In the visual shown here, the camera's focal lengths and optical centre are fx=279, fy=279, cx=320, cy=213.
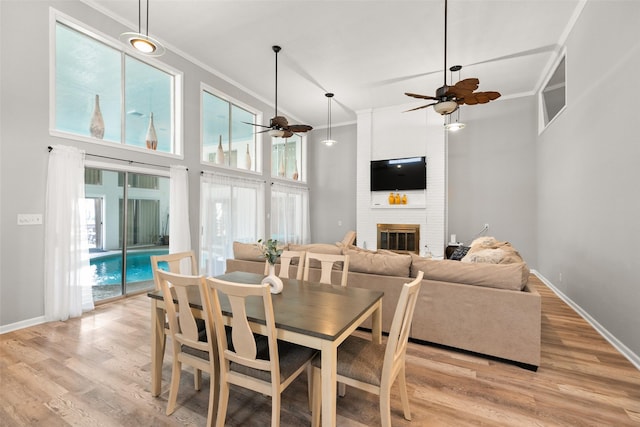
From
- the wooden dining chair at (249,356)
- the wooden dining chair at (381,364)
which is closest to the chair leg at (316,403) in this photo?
the wooden dining chair at (381,364)

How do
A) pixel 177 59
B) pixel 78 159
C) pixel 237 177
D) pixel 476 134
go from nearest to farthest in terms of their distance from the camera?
pixel 78 159
pixel 177 59
pixel 237 177
pixel 476 134

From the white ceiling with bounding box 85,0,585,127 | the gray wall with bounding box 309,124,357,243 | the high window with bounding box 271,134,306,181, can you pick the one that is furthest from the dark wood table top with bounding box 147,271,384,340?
the gray wall with bounding box 309,124,357,243

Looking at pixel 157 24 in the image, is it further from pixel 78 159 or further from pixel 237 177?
pixel 237 177

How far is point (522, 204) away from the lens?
613 centimetres

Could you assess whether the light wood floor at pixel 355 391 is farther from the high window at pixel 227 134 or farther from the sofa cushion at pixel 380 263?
the high window at pixel 227 134

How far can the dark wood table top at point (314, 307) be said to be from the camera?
1.46m

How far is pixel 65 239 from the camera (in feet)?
11.0

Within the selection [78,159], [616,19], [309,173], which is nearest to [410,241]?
[309,173]

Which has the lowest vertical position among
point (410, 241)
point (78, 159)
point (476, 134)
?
point (410, 241)

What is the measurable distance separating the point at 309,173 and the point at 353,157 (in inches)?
56.7

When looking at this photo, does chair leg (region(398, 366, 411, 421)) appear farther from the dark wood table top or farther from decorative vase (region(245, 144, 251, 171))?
decorative vase (region(245, 144, 251, 171))

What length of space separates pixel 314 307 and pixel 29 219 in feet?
11.7

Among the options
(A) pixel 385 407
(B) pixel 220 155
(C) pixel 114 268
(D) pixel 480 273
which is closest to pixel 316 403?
(A) pixel 385 407

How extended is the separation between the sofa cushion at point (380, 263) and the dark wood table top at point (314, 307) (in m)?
0.82
